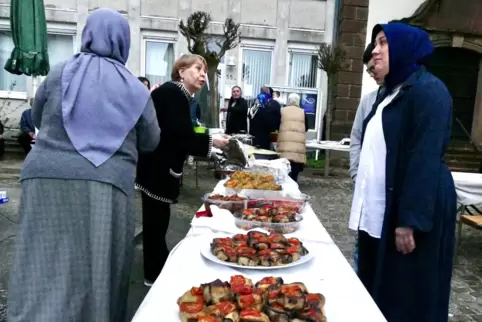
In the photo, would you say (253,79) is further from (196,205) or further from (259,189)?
(259,189)

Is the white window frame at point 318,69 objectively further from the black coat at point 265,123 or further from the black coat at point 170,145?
the black coat at point 170,145

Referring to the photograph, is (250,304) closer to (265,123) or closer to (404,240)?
(404,240)

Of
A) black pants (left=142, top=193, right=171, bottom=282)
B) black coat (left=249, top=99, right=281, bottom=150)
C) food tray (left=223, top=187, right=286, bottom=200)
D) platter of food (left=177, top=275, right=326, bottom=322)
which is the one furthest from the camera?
black coat (left=249, top=99, right=281, bottom=150)

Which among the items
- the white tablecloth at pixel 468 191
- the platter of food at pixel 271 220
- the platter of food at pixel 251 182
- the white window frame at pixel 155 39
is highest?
the white window frame at pixel 155 39

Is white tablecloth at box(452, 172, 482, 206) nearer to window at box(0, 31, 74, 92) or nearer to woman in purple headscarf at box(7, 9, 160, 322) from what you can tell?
woman in purple headscarf at box(7, 9, 160, 322)

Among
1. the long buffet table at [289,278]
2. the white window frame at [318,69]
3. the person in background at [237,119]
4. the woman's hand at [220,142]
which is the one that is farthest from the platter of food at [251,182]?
the white window frame at [318,69]

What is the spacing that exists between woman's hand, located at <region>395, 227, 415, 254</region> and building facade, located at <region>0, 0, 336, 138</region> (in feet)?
33.2

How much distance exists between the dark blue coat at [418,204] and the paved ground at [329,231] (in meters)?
1.61

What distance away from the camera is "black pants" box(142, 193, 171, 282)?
9.53 ft

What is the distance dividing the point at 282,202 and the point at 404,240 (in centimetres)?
73

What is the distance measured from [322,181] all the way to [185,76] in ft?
21.2

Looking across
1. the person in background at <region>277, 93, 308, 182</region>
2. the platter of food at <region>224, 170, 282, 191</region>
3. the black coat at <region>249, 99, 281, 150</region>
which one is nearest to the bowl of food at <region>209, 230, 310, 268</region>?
the platter of food at <region>224, 170, 282, 191</region>

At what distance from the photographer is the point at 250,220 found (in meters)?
1.93

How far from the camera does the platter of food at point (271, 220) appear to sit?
189 centimetres
